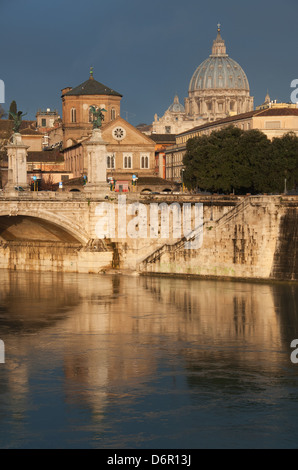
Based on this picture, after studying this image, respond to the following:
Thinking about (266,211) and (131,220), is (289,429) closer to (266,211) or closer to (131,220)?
(266,211)

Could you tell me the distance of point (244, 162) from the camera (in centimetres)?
6475

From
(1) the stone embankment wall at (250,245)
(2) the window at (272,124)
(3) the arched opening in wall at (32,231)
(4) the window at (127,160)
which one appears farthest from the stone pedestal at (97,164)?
(2) the window at (272,124)

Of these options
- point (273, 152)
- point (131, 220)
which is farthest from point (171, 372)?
point (273, 152)

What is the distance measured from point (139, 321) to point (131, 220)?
17.7 meters

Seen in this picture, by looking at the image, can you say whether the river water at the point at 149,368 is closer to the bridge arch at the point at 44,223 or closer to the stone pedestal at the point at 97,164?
the bridge arch at the point at 44,223

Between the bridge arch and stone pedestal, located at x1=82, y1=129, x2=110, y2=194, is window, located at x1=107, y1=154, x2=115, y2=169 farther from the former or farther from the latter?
stone pedestal, located at x1=82, y1=129, x2=110, y2=194

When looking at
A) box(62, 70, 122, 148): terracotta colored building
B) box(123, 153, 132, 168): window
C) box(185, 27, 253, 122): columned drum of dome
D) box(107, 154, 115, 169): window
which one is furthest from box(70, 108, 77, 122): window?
box(185, 27, 253, 122): columned drum of dome

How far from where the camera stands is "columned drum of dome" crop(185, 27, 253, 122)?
7470 inches

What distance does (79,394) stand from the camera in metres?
28.2

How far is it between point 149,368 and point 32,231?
1181 inches

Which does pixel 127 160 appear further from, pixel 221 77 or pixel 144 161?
pixel 221 77

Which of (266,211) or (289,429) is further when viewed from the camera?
(266,211)

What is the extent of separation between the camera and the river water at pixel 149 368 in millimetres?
24938
